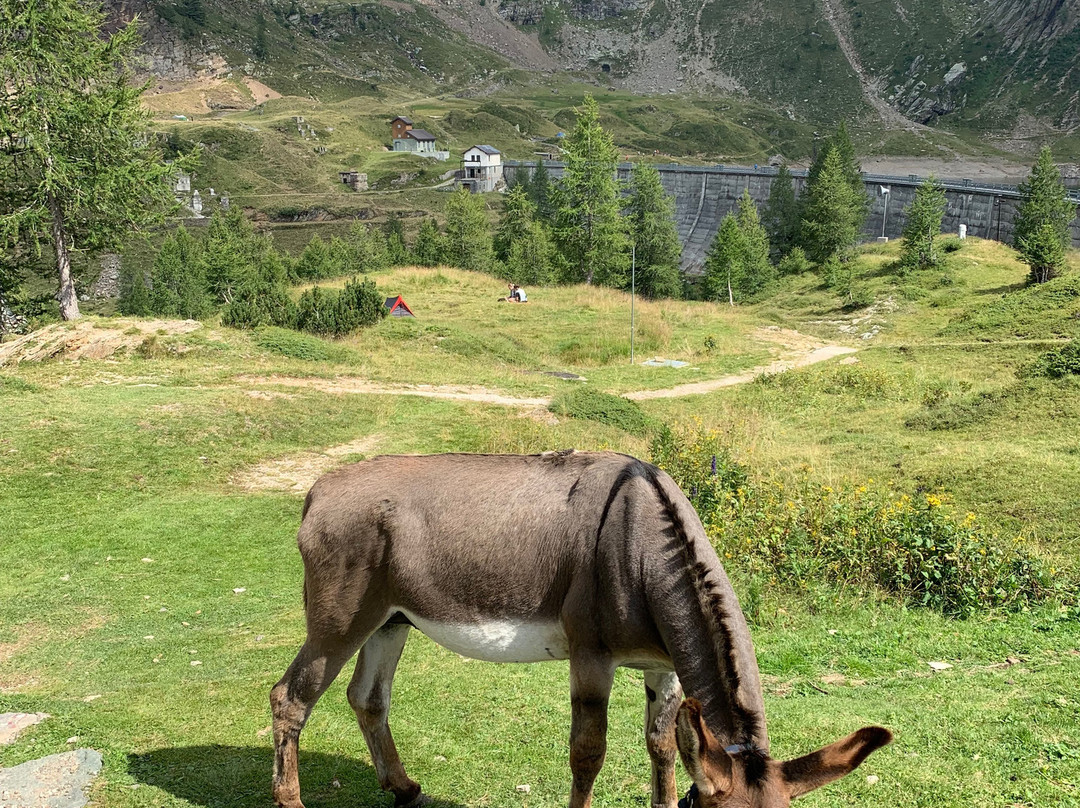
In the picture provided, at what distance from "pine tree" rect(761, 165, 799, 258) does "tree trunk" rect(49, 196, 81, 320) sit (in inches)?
2347

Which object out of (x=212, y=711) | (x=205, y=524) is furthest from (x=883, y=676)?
(x=205, y=524)

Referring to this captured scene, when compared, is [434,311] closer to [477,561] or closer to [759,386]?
[759,386]

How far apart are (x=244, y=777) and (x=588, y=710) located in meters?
3.26

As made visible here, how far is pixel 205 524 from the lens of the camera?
596 inches

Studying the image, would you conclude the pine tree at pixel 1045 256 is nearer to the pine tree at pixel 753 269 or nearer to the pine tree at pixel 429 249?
the pine tree at pixel 753 269

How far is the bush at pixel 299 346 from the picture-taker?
1102 inches

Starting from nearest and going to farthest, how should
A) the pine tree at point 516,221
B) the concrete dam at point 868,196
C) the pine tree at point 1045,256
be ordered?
1. the pine tree at point 1045,256
2. the concrete dam at point 868,196
3. the pine tree at point 516,221

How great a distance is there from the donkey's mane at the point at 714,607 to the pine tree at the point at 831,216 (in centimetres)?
6226

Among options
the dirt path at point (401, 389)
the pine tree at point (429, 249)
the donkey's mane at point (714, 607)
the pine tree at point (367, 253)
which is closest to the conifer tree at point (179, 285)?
the pine tree at point (367, 253)

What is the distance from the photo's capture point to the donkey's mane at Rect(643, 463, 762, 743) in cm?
423

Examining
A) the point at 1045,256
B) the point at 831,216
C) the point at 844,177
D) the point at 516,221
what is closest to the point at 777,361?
the point at 1045,256

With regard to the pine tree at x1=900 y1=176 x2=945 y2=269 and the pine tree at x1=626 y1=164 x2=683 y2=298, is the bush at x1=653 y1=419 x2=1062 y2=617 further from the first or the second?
the pine tree at x1=626 y1=164 x2=683 y2=298

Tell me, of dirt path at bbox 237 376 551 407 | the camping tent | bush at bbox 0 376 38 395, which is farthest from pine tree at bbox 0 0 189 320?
dirt path at bbox 237 376 551 407

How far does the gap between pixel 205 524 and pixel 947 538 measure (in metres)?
11.9
